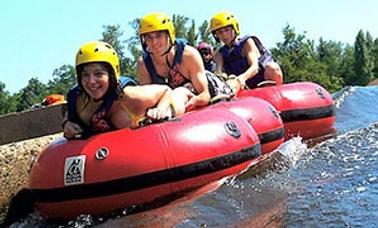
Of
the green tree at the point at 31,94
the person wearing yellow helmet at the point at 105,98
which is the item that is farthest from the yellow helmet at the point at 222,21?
the green tree at the point at 31,94

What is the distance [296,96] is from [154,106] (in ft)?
10.1

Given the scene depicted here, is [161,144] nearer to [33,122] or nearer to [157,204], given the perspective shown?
[157,204]

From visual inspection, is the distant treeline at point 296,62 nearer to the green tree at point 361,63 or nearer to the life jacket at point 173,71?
the green tree at point 361,63

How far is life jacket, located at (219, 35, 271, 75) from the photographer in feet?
29.6

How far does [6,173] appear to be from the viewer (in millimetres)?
6059

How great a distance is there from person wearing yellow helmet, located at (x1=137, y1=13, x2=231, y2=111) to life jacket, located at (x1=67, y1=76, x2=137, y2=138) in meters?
0.88

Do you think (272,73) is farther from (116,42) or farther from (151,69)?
(116,42)

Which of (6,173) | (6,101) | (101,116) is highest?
(101,116)

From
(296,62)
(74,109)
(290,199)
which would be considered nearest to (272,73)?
(74,109)

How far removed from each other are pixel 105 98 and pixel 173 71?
1.57 metres

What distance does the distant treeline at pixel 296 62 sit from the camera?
2140 inches

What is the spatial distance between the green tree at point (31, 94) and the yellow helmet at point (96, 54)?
69.8 m

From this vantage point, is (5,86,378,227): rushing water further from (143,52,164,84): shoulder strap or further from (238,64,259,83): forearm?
(238,64,259,83): forearm

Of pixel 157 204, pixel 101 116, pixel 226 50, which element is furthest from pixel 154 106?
pixel 226 50
